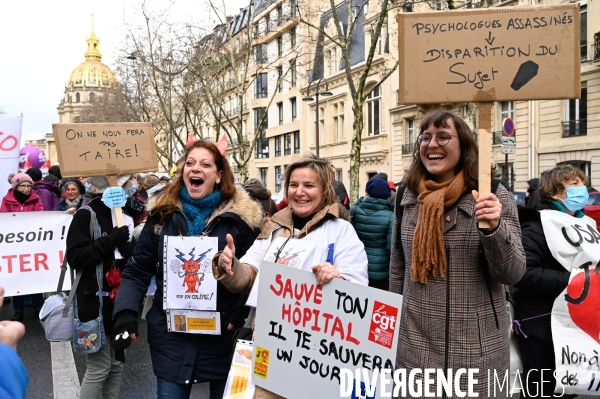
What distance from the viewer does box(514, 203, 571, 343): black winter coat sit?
11.9 feet

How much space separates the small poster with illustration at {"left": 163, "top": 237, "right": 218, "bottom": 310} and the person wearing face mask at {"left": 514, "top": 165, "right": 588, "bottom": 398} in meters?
1.93

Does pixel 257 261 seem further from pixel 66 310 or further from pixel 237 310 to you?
pixel 66 310

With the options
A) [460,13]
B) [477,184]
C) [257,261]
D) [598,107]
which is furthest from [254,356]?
[598,107]

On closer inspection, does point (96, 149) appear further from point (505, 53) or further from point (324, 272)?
point (505, 53)

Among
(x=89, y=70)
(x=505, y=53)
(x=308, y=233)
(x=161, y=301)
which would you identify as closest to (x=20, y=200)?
(x=161, y=301)

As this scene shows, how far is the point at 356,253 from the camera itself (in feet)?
9.55

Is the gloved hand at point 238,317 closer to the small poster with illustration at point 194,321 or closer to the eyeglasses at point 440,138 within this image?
the small poster with illustration at point 194,321

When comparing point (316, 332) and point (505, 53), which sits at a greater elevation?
point (505, 53)

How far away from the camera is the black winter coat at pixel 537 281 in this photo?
11.9ft

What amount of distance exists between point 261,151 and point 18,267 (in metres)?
46.1

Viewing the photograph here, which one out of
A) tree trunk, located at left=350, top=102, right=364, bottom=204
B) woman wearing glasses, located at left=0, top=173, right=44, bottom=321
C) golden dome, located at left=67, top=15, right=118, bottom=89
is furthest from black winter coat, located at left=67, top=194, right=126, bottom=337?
golden dome, located at left=67, top=15, right=118, bottom=89

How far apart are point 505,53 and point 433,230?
90cm

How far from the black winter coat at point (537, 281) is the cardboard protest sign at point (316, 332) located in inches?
61.3

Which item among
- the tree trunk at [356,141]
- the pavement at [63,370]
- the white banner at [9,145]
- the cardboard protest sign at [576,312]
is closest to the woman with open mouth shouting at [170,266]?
the cardboard protest sign at [576,312]
